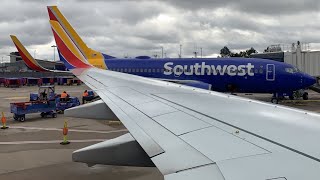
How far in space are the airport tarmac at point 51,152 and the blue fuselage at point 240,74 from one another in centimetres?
904

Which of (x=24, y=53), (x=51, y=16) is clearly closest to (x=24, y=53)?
(x=24, y=53)

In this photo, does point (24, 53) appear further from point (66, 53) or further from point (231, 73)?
point (231, 73)

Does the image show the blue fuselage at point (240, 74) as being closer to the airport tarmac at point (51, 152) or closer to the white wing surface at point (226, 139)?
the airport tarmac at point (51, 152)

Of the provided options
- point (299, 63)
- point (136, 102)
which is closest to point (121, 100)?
point (136, 102)

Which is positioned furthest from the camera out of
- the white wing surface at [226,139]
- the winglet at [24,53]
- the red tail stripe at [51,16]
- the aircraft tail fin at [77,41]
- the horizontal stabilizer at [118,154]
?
the aircraft tail fin at [77,41]

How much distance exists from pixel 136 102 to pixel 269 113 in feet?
7.11

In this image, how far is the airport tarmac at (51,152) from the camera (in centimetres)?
750

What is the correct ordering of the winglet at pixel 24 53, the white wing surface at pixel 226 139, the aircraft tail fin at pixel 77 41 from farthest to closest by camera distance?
the aircraft tail fin at pixel 77 41 → the winglet at pixel 24 53 → the white wing surface at pixel 226 139

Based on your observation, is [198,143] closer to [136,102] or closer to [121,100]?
[136,102]

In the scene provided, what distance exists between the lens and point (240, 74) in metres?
21.3

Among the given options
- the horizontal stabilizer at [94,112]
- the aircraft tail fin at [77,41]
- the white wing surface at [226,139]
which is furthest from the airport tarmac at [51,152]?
Answer: the aircraft tail fin at [77,41]

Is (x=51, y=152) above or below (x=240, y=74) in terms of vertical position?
below

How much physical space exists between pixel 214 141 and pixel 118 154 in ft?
4.41

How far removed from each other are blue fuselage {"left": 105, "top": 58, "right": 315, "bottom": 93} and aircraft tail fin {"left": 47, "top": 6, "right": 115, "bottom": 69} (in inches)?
226
